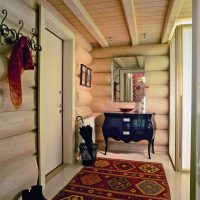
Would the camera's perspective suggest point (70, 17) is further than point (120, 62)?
No

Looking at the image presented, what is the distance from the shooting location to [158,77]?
412cm

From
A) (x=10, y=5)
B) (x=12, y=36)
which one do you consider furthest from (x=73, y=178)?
(x=10, y=5)

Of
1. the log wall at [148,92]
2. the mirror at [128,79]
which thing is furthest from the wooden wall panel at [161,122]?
the mirror at [128,79]

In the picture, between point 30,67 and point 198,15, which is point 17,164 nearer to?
point 30,67

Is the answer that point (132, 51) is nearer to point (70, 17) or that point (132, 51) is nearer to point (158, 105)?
point (158, 105)

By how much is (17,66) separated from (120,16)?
1.85m

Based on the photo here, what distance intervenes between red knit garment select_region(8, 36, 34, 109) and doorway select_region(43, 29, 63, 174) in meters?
0.93

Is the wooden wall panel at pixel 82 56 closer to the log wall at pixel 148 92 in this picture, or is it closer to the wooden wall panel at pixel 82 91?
the wooden wall panel at pixel 82 91

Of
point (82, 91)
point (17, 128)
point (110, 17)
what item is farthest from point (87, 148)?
point (110, 17)

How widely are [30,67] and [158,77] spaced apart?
3.02 metres

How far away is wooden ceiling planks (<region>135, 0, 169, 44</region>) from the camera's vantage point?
2475mm

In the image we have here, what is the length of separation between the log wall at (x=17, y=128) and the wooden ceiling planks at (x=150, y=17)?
1447 mm

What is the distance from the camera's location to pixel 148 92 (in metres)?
4.17

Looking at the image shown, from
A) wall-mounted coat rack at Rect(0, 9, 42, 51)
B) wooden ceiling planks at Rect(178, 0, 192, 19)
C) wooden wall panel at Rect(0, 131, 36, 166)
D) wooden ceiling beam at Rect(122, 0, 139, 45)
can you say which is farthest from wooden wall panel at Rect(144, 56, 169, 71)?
wooden wall panel at Rect(0, 131, 36, 166)
